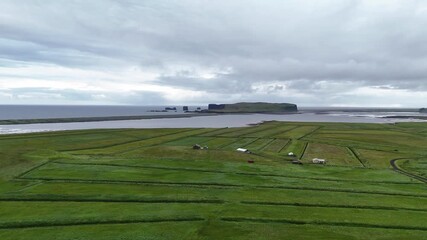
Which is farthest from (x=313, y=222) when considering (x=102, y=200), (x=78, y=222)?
(x=102, y=200)

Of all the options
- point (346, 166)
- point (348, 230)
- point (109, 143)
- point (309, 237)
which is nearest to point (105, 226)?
point (309, 237)

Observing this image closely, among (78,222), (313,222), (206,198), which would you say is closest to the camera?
(78,222)

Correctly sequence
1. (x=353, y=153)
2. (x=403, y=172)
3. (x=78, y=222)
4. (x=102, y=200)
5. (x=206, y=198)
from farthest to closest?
(x=353, y=153) < (x=403, y=172) < (x=206, y=198) < (x=102, y=200) < (x=78, y=222)

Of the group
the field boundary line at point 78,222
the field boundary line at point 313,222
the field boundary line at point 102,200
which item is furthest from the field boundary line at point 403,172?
the field boundary line at point 78,222

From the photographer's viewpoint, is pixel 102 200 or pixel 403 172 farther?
pixel 403 172

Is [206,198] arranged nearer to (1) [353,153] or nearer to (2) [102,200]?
(2) [102,200]

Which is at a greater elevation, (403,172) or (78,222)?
(78,222)

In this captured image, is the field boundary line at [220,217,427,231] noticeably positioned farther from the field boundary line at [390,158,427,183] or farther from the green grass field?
the field boundary line at [390,158,427,183]

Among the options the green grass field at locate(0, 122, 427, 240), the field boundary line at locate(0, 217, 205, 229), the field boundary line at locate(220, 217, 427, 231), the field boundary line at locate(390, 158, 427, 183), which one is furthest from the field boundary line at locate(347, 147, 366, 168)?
the field boundary line at locate(0, 217, 205, 229)
